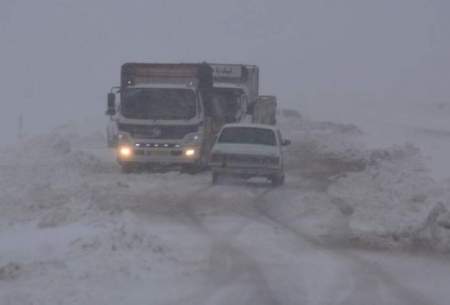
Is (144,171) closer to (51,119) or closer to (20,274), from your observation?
(20,274)

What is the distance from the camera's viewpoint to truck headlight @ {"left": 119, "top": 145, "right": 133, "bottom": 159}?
25406mm

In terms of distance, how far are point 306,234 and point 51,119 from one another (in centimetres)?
7537

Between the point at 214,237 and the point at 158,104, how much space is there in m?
11.2

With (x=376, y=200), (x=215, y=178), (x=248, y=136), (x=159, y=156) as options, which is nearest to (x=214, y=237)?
(x=376, y=200)

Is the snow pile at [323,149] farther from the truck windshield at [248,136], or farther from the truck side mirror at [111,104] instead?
the truck side mirror at [111,104]

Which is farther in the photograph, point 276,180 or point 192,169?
point 192,169

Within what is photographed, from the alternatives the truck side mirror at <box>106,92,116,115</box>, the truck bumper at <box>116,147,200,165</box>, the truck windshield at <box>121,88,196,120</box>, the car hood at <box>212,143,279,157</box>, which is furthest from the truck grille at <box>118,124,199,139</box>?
the car hood at <box>212,143,279,157</box>

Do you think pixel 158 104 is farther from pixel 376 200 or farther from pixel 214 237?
pixel 214 237

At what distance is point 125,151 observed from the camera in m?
25.4

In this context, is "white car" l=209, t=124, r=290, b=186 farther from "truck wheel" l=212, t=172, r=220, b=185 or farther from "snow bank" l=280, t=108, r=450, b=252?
"snow bank" l=280, t=108, r=450, b=252

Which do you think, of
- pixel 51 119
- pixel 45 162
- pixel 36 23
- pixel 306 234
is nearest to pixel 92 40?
pixel 36 23

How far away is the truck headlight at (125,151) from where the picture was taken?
2541cm

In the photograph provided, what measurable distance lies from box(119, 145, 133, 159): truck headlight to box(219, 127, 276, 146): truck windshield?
2584mm

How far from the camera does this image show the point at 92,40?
156m
